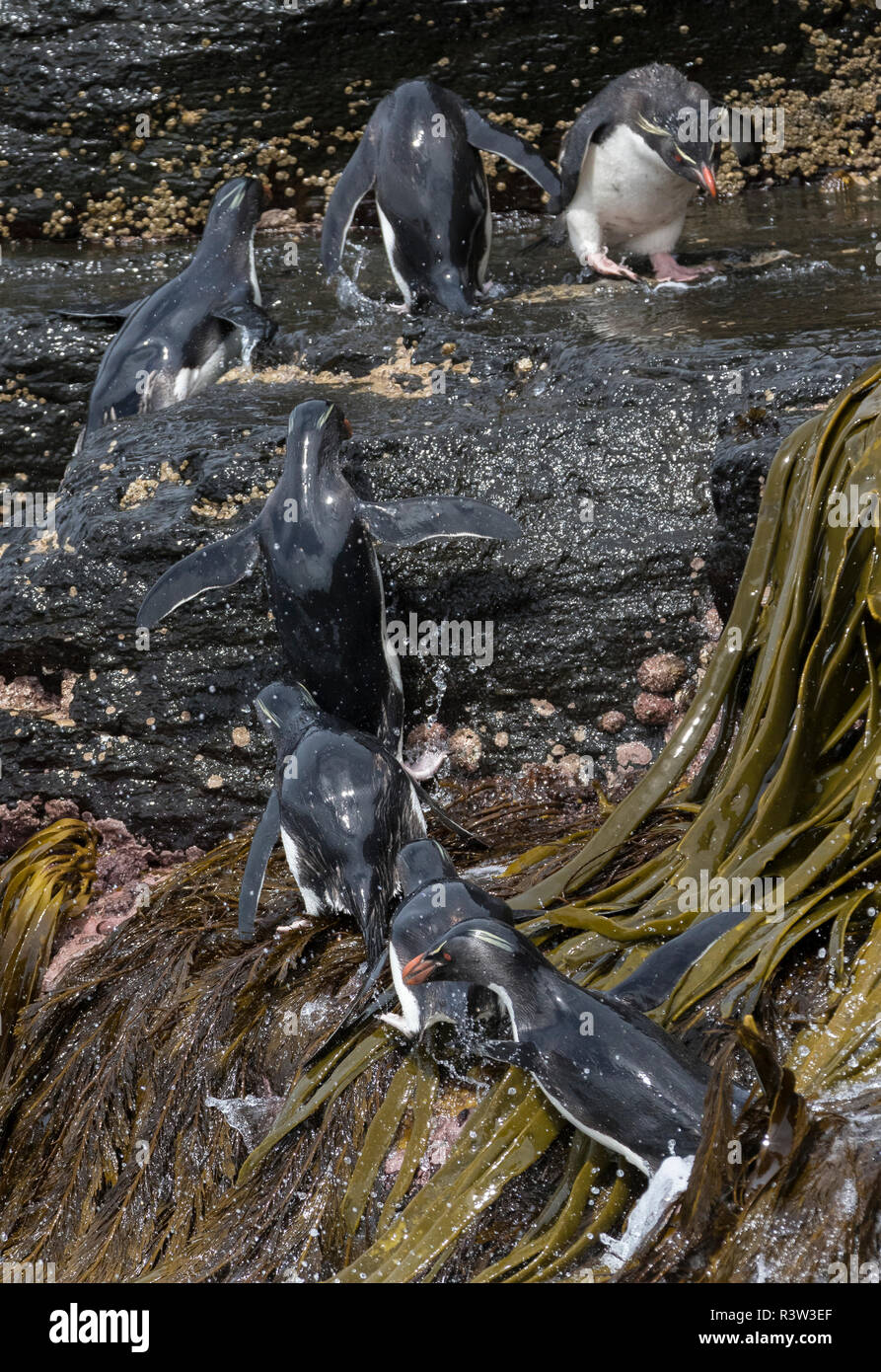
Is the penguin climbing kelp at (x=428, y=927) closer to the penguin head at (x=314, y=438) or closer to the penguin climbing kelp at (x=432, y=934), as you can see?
the penguin climbing kelp at (x=432, y=934)

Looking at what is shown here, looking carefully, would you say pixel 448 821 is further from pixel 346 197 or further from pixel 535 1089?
pixel 346 197

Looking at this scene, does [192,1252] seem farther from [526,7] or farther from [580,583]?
[526,7]

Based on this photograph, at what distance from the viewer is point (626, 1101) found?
8.53ft

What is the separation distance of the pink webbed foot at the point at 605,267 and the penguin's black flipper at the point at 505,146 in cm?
35

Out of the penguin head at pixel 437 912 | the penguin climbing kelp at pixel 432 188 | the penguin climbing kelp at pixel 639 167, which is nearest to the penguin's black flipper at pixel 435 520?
the penguin head at pixel 437 912

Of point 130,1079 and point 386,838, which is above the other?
point 386,838

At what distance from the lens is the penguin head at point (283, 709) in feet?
13.3

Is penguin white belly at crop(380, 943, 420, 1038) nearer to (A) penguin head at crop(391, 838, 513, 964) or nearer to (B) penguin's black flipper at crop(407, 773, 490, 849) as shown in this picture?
(A) penguin head at crop(391, 838, 513, 964)

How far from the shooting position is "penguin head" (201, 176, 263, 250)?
625 cm

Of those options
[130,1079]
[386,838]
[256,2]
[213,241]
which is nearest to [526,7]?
[256,2]

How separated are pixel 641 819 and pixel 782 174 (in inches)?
217

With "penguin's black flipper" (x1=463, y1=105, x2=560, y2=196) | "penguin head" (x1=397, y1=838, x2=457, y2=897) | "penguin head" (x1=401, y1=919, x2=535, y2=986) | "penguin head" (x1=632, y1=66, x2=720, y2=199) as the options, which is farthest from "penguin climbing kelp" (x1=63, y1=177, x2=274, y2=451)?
"penguin head" (x1=401, y1=919, x2=535, y2=986)

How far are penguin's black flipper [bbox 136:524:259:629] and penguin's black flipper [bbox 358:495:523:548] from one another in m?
0.40

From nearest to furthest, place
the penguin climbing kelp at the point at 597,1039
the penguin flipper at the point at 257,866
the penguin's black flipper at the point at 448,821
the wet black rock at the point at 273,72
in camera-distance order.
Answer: the penguin climbing kelp at the point at 597,1039 < the penguin flipper at the point at 257,866 < the penguin's black flipper at the point at 448,821 < the wet black rock at the point at 273,72
